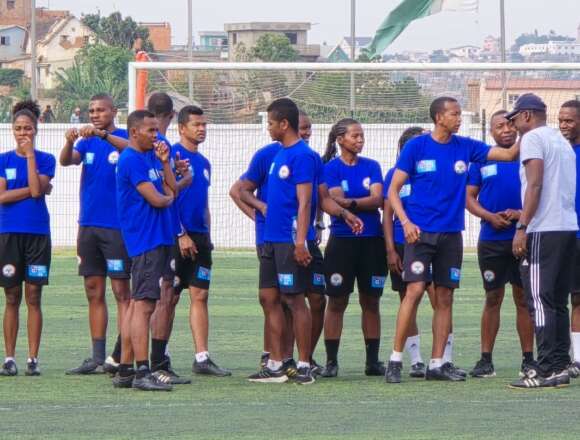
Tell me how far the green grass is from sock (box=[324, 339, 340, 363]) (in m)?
0.17

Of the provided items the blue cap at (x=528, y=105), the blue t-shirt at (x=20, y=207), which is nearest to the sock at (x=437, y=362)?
the blue cap at (x=528, y=105)

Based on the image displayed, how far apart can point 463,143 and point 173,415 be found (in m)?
3.20

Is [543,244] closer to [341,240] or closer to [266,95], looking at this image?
[341,240]

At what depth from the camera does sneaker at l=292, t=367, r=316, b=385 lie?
9.91 m

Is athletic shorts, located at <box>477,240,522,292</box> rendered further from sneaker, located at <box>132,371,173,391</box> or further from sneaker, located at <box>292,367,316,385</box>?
sneaker, located at <box>132,371,173,391</box>

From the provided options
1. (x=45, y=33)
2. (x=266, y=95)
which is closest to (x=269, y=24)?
(x=45, y=33)

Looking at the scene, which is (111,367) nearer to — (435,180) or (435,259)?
(435,259)

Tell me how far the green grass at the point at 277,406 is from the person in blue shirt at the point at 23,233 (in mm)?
417

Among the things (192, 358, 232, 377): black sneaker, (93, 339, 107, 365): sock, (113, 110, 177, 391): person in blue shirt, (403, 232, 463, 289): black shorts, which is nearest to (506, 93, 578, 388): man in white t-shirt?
(403, 232, 463, 289): black shorts

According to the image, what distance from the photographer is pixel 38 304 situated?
1062cm

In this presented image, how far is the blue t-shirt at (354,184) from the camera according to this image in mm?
10589

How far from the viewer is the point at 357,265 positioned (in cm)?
1067

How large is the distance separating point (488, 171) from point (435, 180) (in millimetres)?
793

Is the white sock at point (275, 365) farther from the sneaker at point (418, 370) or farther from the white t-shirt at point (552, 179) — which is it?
the white t-shirt at point (552, 179)
